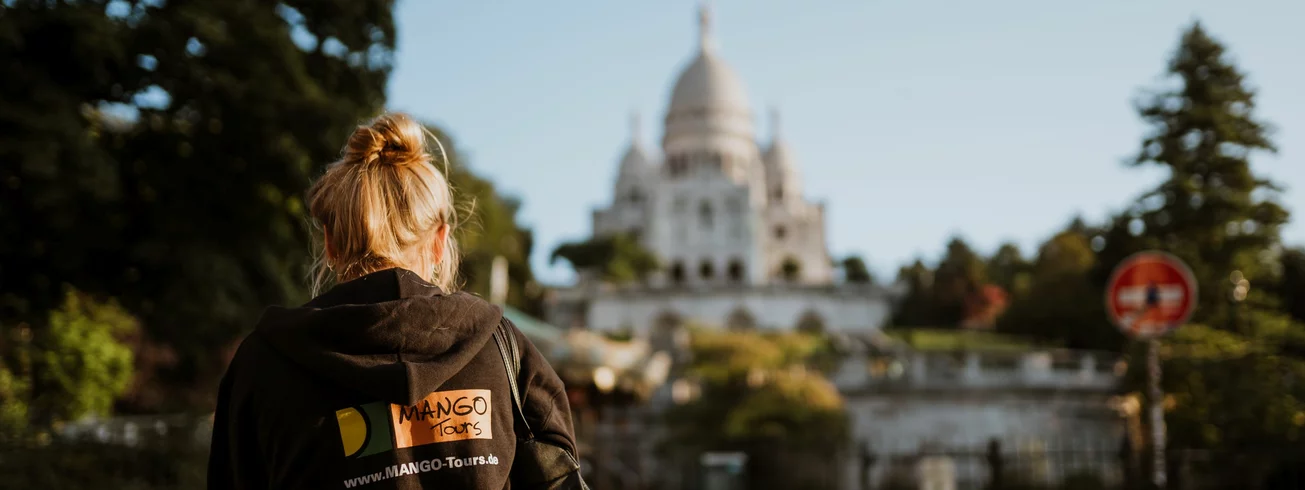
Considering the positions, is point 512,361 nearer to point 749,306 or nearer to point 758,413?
point 758,413

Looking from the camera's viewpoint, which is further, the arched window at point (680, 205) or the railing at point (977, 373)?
the arched window at point (680, 205)

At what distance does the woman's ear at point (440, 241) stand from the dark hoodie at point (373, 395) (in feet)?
0.53

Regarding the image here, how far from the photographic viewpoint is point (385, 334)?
2.37 meters

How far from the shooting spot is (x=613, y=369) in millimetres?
16969

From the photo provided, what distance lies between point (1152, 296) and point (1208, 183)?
15734 millimetres

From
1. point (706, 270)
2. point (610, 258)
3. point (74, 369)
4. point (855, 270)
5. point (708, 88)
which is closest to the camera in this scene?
point (74, 369)

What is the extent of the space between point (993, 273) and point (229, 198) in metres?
54.0

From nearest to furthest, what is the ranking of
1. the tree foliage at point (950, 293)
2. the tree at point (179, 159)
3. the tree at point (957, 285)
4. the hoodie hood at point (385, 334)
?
the hoodie hood at point (385, 334), the tree at point (179, 159), the tree foliage at point (950, 293), the tree at point (957, 285)

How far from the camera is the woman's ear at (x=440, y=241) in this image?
261 centimetres

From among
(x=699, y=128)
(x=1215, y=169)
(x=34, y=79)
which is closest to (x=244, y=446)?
(x=34, y=79)

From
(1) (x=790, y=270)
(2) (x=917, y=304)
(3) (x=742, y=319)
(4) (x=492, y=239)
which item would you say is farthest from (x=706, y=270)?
(4) (x=492, y=239)

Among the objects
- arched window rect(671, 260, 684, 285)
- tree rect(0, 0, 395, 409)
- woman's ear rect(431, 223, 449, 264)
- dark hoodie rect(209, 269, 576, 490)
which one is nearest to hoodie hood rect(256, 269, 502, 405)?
dark hoodie rect(209, 269, 576, 490)

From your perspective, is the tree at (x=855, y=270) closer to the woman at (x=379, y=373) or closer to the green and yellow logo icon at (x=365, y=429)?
the woman at (x=379, y=373)

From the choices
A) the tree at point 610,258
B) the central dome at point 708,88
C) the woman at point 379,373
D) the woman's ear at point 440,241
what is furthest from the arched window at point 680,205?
the woman at point 379,373
